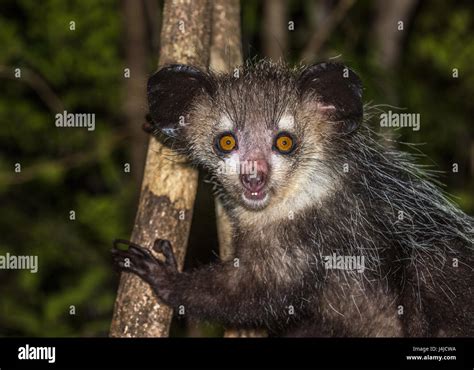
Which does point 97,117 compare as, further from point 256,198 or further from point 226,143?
point 256,198

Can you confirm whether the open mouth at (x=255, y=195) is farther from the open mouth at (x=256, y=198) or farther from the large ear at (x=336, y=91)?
the large ear at (x=336, y=91)

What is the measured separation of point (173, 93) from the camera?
5.42 metres

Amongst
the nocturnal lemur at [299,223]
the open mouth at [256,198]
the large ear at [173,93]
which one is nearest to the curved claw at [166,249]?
the nocturnal lemur at [299,223]

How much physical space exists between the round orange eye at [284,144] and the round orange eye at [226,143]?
32 cm

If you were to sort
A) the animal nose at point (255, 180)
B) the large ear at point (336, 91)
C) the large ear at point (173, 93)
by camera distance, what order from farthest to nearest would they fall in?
the large ear at point (173, 93)
the large ear at point (336, 91)
the animal nose at point (255, 180)

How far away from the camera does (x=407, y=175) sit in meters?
6.19

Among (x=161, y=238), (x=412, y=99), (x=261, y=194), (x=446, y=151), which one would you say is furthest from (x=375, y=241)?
(x=446, y=151)

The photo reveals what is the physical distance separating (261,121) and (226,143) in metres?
0.31

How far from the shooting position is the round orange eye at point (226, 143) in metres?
5.24

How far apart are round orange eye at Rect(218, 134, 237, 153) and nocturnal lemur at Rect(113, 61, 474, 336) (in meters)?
0.01

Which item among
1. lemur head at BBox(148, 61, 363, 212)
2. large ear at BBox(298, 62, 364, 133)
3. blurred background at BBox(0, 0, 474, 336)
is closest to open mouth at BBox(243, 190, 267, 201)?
lemur head at BBox(148, 61, 363, 212)

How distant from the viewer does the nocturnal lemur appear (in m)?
5.19

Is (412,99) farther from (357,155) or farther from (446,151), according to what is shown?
(357,155)

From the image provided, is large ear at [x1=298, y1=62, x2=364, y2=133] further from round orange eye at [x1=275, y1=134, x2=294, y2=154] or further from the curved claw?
the curved claw
